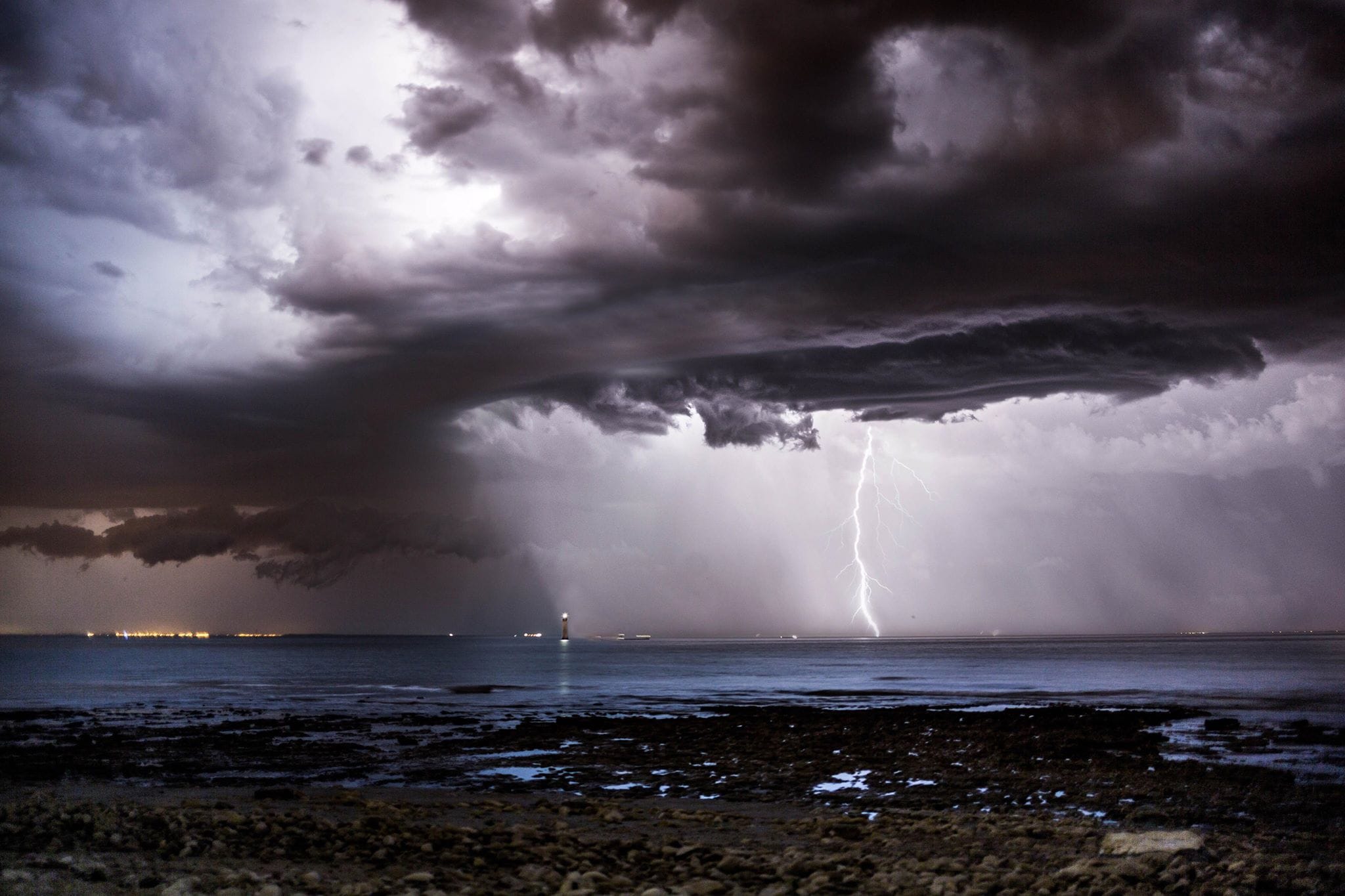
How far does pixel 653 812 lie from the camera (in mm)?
25125

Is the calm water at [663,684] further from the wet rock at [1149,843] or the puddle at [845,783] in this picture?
the wet rock at [1149,843]

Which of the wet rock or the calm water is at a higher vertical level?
the wet rock

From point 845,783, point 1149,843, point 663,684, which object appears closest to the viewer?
point 1149,843

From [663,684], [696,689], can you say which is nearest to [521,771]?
[696,689]

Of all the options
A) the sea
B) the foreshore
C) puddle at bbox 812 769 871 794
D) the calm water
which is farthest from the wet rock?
the calm water

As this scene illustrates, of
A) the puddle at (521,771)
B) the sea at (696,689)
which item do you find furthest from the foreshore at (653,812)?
the sea at (696,689)

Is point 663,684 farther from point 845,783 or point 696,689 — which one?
Answer: point 845,783

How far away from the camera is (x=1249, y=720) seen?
55.1 meters

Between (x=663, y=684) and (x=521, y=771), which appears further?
Answer: (x=663, y=684)

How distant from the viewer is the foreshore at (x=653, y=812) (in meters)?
16.5

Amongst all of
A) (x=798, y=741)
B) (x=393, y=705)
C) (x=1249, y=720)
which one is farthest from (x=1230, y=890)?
(x=393, y=705)

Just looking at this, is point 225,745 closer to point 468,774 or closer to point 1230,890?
point 468,774

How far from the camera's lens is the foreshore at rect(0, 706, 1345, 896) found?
651 inches

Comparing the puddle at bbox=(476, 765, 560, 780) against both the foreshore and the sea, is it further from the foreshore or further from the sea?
the sea
